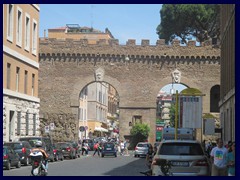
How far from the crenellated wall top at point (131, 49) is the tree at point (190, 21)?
631 inches

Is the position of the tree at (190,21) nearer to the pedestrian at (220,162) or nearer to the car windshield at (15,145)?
the car windshield at (15,145)

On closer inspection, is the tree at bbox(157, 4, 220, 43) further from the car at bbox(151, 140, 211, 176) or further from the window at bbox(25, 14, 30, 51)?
the car at bbox(151, 140, 211, 176)

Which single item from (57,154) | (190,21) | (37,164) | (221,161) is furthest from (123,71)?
(221,161)

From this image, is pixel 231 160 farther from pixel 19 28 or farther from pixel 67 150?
pixel 67 150

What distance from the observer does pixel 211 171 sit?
19297 millimetres

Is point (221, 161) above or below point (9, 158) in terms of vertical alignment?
above

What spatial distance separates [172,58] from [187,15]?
707 inches

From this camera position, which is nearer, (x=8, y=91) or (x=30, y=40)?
(x=8, y=91)

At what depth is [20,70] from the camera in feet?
133

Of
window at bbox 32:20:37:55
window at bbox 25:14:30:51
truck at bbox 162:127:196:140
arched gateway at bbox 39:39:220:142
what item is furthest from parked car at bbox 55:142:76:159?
arched gateway at bbox 39:39:220:142

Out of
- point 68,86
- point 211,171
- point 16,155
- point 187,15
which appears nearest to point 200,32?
point 187,15

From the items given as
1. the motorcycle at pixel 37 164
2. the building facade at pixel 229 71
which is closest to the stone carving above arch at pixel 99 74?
the building facade at pixel 229 71

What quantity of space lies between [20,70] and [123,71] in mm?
→ 25231
